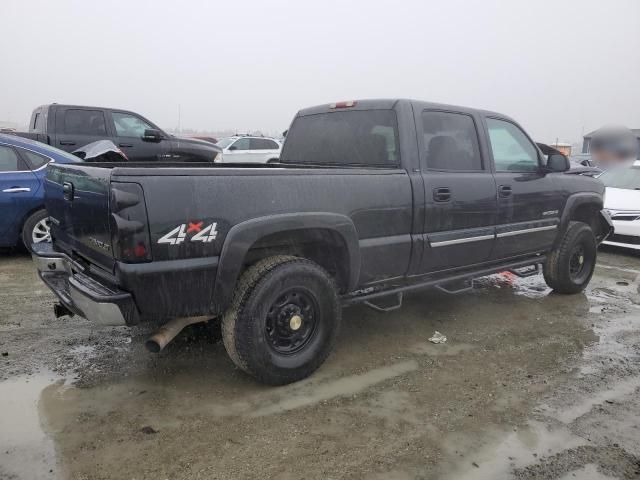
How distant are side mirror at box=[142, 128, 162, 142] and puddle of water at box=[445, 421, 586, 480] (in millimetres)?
8385

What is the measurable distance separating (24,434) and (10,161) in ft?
14.8

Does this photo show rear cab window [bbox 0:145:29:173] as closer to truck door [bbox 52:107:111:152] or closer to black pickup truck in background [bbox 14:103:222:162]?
black pickup truck in background [bbox 14:103:222:162]

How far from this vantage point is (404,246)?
12.4 feet

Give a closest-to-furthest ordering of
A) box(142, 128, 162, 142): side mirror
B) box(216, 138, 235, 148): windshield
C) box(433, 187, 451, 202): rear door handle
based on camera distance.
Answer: box(433, 187, 451, 202): rear door handle → box(142, 128, 162, 142): side mirror → box(216, 138, 235, 148): windshield

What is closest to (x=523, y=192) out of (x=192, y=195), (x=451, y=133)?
(x=451, y=133)

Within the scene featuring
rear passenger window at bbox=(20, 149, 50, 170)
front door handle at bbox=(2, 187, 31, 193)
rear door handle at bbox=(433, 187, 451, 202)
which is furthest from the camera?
rear passenger window at bbox=(20, 149, 50, 170)

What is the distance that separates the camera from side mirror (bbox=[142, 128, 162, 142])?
31.4ft

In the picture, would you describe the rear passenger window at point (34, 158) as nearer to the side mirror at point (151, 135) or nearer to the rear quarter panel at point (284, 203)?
the side mirror at point (151, 135)

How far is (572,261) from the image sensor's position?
5.62 metres

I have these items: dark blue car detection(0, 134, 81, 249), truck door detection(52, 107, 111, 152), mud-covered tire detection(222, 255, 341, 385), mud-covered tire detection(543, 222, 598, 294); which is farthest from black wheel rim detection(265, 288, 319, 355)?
truck door detection(52, 107, 111, 152)

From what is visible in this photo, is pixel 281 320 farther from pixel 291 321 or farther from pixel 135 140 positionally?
pixel 135 140

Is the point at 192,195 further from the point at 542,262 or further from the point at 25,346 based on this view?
the point at 542,262

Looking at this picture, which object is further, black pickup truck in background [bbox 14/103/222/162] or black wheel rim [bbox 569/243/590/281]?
black pickup truck in background [bbox 14/103/222/162]

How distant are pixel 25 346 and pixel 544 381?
376cm
